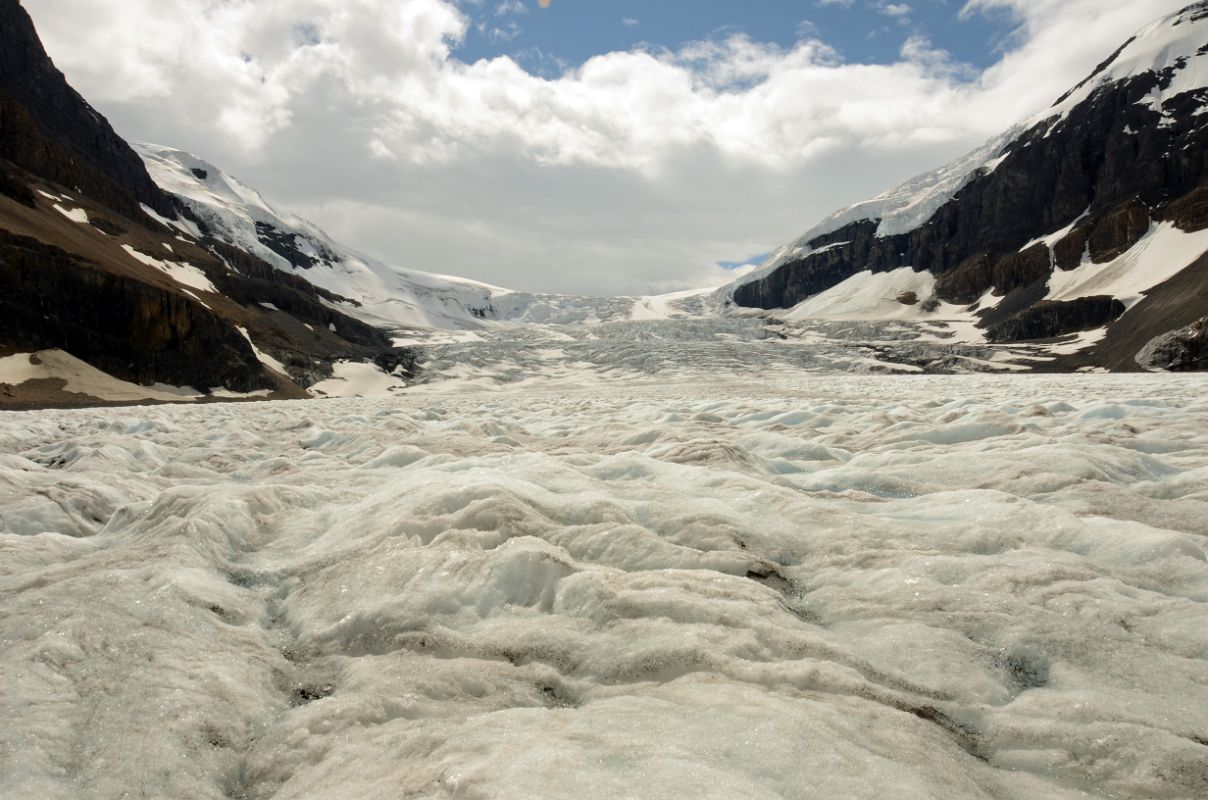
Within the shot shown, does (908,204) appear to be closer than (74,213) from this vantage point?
No

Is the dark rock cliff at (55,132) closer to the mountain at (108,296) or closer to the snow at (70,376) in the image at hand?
the mountain at (108,296)

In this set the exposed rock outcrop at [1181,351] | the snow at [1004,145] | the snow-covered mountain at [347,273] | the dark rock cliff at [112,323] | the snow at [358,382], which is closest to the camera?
the dark rock cliff at [112,323]

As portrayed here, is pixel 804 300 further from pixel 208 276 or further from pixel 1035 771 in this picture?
pixel 1035 771

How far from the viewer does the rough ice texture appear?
7.82 ft

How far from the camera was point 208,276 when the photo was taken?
69.6 metres

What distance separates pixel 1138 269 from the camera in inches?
3310

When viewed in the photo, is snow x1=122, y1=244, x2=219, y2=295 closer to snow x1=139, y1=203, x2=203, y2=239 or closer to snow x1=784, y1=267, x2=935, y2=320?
snow x1=139, y1=203, x2=203, y2=239

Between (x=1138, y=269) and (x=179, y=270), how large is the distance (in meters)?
120

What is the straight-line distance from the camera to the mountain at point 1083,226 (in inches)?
3044

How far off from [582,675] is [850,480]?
14.5ft

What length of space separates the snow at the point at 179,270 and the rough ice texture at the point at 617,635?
66.9 metres

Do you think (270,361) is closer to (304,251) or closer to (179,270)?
(179,270)

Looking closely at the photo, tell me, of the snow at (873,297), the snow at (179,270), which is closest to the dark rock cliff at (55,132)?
the snow at (179,270)

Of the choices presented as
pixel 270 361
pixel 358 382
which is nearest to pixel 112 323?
pixel 270 361
